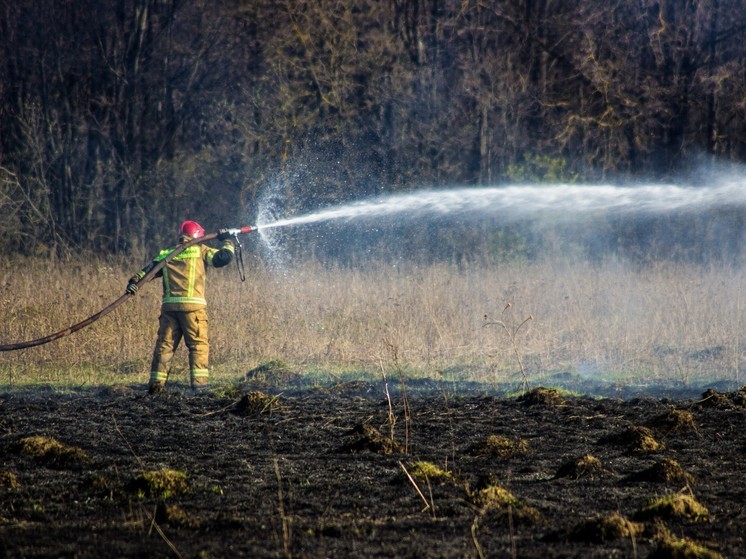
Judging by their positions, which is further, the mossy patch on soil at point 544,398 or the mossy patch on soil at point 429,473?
the mossy patch on soil at point 544,398

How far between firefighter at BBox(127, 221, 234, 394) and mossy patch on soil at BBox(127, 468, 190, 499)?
4.90 metres

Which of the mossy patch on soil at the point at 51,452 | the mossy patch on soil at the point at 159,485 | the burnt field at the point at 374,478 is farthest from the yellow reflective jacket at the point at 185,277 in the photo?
the mossy patch on soil at the point at 159,485

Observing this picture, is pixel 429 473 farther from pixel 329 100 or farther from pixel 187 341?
pixel 329 100

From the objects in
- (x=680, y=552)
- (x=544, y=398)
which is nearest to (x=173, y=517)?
(x=680, y=552)

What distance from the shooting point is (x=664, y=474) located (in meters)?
5.50

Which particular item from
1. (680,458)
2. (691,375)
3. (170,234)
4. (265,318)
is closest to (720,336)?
(691,375)

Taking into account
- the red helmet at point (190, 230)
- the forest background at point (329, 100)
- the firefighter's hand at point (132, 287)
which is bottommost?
the firefighter's hand at point (132, 287)

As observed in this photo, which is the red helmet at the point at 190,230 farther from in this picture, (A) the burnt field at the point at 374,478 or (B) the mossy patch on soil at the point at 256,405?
(B) the mossy patch on soil at the point at 256,405

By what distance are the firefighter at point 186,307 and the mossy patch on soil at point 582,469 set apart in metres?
5.13

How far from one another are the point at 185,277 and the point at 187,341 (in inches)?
25.0

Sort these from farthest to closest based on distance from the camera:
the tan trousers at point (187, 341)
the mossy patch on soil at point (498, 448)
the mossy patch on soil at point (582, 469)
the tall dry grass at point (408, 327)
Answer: the tall dry grass at point (408, 327) < the tan trousers at point (187, 341) < the mossy patch on soil at point (498, 448) < the mossy patch on soil at point (582, 469)

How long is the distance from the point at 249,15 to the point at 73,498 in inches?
833

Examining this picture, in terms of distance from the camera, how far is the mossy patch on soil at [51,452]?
20.0 ft

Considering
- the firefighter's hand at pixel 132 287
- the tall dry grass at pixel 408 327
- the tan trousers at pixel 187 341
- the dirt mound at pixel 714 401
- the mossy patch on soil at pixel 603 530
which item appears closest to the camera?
the mossy patch on soil at pixel 603 530
